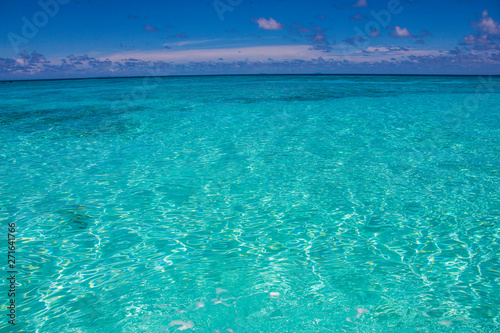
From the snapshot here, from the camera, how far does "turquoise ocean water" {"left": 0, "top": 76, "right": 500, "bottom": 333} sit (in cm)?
349

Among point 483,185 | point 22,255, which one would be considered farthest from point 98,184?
point 483,185

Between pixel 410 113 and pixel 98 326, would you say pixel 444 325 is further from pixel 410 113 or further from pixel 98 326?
pixel 410 113

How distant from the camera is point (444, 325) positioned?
10.7 feet

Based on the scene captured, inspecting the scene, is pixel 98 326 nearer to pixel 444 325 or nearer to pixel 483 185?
pixel 444 325

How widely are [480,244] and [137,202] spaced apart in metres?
5.63

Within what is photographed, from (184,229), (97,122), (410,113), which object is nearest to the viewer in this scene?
(184,229)

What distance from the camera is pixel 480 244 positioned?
4750 millimetres

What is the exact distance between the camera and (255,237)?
5059 millimetres

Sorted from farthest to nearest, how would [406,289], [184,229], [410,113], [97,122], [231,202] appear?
[410,113] → [97,122] → [231,202] → [184,229] → [406,289]

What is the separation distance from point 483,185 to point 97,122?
15.3 metres

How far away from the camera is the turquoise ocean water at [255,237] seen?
3.49 m

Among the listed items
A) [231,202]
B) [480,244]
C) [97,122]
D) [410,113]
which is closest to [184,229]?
[231,202]

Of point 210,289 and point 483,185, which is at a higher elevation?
point 483,185

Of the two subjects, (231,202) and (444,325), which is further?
(231,202)
